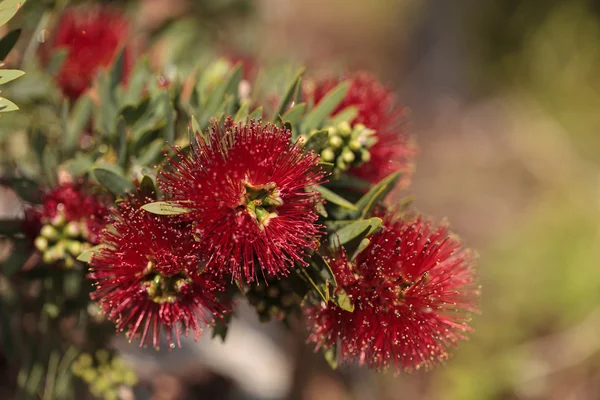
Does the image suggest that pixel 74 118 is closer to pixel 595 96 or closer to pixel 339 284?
pixel 339 284

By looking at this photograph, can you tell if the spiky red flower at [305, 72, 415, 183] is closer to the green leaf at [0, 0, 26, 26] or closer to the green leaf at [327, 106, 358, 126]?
the green leaf at [327, 106, 358, 126]

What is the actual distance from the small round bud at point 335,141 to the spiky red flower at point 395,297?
0.21m

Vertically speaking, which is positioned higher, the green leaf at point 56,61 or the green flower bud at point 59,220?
the green leaf at point 56,61

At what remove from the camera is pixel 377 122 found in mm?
1433

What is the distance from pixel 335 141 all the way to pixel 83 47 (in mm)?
1023

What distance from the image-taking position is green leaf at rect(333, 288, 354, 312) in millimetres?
1132

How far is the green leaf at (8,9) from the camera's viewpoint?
114 cm

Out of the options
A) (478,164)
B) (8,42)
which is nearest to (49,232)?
(8,42)

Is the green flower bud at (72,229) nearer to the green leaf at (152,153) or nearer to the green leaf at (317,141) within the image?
the green leaf at (152,153)

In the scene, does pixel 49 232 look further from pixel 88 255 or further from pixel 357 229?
pixel 357 229

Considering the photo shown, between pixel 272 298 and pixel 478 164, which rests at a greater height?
pixel 272 298

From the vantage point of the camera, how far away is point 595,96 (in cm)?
505

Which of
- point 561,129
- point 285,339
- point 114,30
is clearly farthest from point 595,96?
point 114,30

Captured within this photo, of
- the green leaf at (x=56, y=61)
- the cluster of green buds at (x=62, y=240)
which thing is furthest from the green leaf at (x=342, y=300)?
the green leaf at (x=56, y=61)
